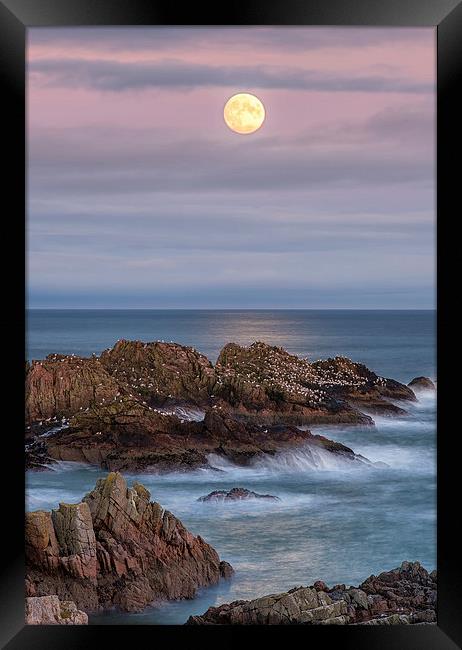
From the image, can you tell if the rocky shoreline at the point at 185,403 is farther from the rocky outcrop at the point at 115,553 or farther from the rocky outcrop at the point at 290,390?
the rocky outcrop at the point at 115,553

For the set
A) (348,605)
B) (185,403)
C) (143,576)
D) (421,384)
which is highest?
(421,384)

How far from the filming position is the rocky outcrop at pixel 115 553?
3.43m

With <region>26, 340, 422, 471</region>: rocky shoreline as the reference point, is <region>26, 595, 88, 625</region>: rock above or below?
below

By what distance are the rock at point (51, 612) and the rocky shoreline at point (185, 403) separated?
87cm

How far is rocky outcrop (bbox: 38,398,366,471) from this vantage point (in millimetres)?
4156

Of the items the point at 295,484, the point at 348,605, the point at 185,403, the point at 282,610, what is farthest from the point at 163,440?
the point at 348,605

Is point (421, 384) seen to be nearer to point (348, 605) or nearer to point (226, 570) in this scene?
point (348, 605)

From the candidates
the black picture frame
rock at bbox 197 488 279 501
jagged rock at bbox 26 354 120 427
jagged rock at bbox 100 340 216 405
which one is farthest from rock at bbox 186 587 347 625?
jagged rock at bbox 26 354 120 427

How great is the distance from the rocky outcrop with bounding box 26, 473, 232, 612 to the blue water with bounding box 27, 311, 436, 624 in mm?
102

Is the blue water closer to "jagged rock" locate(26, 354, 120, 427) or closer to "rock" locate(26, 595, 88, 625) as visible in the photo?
"jagged rock" locate(26, 354, 120, 427)
